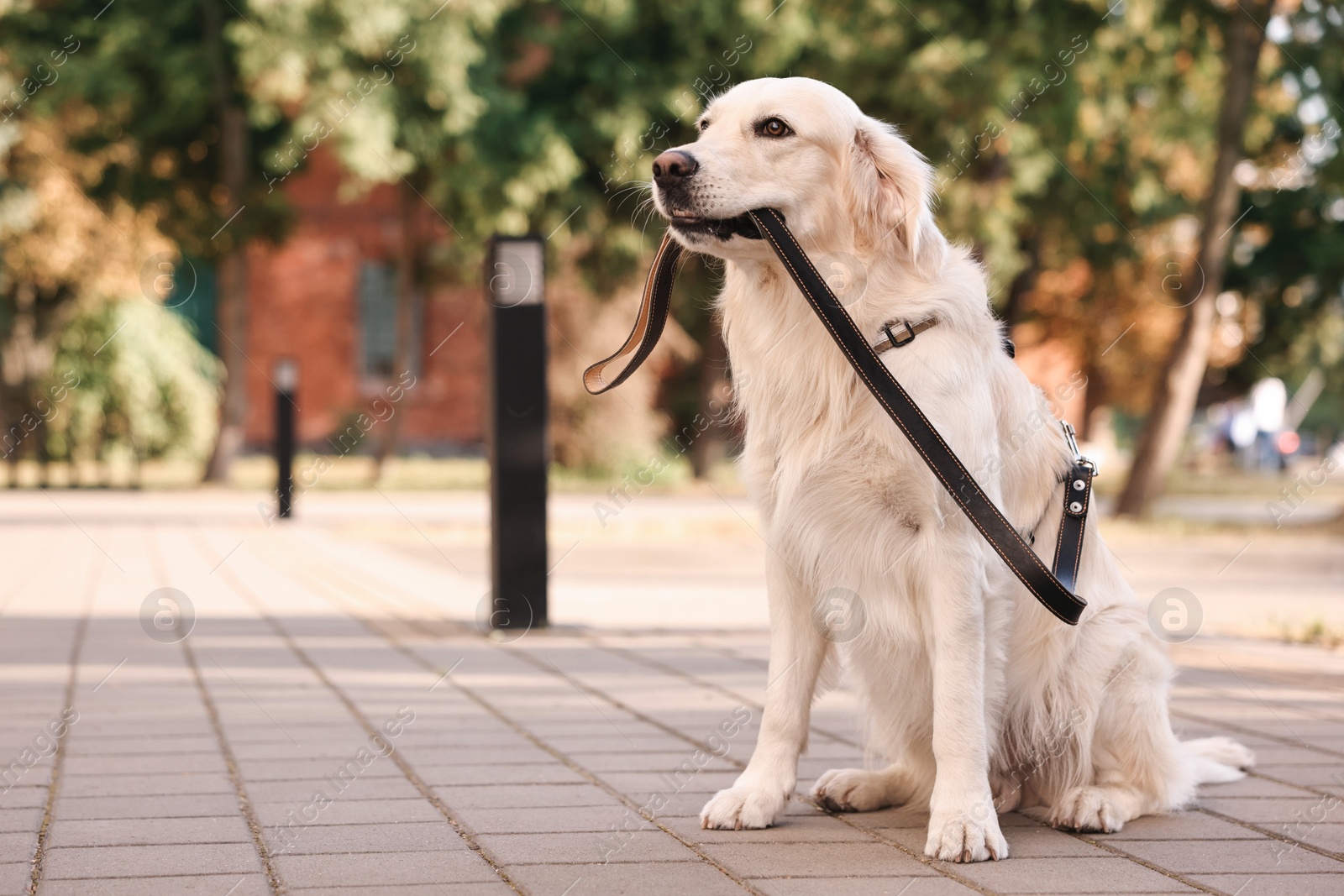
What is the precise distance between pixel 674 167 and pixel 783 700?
53.9 inches


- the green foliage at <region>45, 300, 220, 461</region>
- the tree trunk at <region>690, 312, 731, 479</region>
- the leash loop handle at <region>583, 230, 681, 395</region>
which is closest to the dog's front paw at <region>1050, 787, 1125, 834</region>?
the leash loop handle at <region>583, 230, 681, 395</region>

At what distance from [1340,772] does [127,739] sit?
149 inches

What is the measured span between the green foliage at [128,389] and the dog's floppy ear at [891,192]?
24766mm

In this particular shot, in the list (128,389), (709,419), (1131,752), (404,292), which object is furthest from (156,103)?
(1131,752)

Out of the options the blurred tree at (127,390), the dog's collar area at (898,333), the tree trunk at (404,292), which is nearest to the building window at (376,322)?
the blurred tree at (127,390)

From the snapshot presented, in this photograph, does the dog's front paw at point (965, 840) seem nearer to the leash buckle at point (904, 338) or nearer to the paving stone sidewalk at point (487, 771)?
the paving stone sidewalk at point (487, 771)

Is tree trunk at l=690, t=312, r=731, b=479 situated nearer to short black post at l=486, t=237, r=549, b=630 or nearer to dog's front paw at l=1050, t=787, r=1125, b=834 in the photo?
short black post at l=486, t=237, r=549, b=630

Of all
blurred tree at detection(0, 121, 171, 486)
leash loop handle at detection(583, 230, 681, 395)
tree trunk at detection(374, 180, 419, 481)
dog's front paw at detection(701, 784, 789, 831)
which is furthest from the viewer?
tree trunk at detection(374, 180, 419, 481)

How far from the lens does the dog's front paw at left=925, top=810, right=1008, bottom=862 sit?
3330 millimetres

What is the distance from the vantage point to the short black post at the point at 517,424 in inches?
302

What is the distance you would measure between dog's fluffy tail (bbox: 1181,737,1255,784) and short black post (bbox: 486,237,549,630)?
406 cm

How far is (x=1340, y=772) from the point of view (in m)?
4.34

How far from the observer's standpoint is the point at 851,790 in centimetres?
390

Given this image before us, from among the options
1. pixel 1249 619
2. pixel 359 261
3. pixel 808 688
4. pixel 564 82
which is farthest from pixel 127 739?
pixel 359 261
